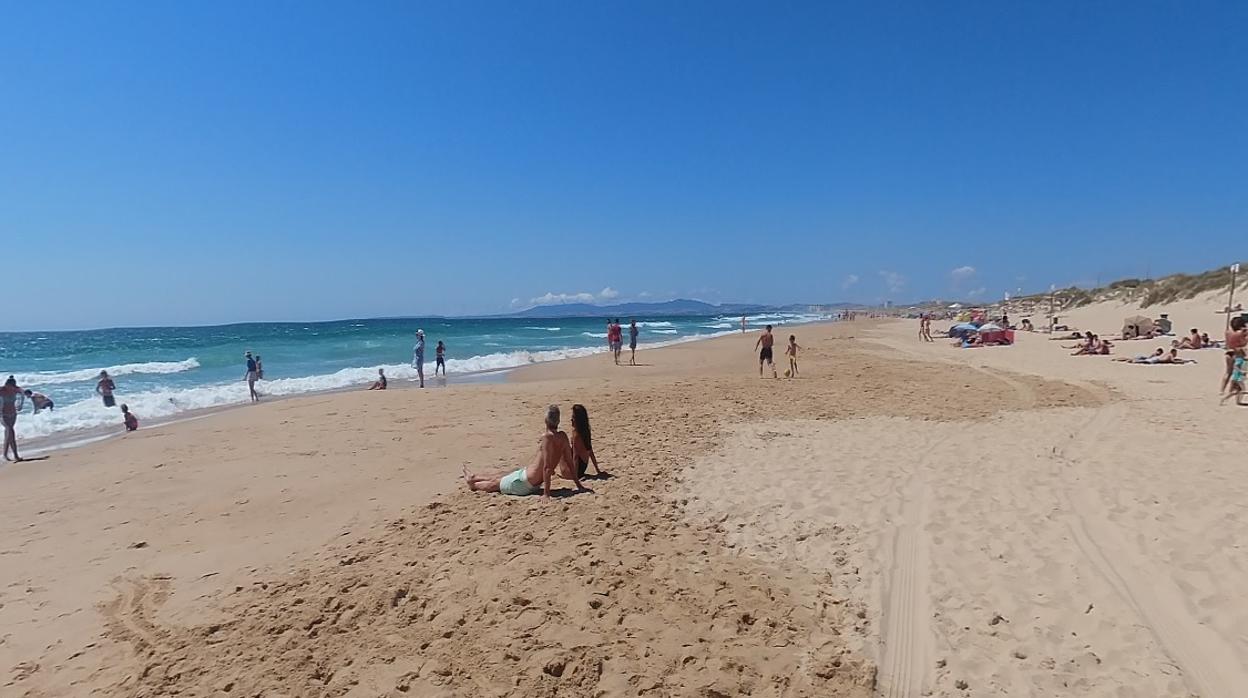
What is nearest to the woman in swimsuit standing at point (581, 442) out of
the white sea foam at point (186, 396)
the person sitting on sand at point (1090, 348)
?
the white sea foam at point (186, 396)

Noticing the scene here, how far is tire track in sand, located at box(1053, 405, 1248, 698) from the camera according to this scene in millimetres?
3279

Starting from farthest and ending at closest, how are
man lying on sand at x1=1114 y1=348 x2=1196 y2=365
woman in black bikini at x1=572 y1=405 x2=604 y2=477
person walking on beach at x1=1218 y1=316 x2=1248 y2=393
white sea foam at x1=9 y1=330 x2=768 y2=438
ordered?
man lying on sand at x1=1114 y1=348 x2=1196 y2=365
white sea foam at x1=9 y1=330 x2=768 y2=438
person walking on beach at x1=1218 y1=316 x2=1248 y2=393
woman in black bikini at x1=572 y1=405 x2=604 y2=477

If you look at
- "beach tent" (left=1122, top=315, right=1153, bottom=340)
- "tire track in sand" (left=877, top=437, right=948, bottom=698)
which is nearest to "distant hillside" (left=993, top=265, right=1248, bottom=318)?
"beach tent" (left=1122, top=315, right=1153, bottom=340)

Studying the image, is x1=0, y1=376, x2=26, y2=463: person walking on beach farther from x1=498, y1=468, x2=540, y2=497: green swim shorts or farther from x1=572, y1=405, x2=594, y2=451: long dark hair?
x1=572, y1=405, x2=594, y2=451: long dark hair

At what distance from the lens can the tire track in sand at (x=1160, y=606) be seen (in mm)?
3279

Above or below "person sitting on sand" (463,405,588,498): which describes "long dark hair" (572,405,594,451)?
above

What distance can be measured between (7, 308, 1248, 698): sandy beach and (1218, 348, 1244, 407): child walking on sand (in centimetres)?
118

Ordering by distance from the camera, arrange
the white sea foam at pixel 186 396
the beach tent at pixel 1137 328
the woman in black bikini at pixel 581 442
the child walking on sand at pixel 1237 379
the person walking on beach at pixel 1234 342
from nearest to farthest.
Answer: the woman in black bikini at pixel 581 442
the child walking on sand at pixel 1237 379
the person walking on beach at pixel 1234 342
the white sea foam at pixel 186 396
the beach tent at pixel 1137 328

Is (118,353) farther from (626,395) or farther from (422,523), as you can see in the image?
(422,523)

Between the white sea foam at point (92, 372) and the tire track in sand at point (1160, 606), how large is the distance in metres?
33.0

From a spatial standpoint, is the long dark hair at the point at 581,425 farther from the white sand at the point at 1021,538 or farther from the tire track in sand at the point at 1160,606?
the tire track in sand at the point at 1160,606

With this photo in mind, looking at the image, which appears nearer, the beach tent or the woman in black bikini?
the woman in black bikini

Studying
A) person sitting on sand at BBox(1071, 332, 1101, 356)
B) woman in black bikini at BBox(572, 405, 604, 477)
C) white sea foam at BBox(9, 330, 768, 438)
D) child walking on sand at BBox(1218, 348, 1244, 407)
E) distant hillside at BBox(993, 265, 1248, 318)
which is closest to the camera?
woman in black bikini at BBox(572, 405, 604, 477)

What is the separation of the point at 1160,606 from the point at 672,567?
3176 mm
